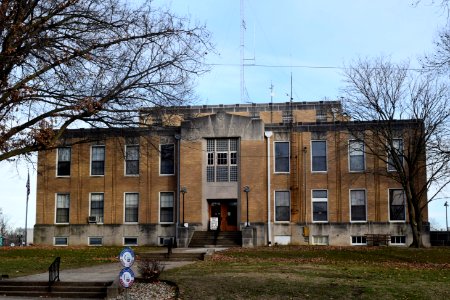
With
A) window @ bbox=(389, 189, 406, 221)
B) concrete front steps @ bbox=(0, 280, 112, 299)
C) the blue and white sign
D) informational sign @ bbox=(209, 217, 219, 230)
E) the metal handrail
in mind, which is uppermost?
window @ bbox=(389, 189, 406, 221)

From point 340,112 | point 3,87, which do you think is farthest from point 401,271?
point 340,112

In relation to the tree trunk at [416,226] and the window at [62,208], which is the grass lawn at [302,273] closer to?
the tree trunk at [416,226]

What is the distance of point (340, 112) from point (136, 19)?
2838cm

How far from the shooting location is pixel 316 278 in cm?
1991

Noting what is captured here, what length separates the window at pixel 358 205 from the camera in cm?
4347

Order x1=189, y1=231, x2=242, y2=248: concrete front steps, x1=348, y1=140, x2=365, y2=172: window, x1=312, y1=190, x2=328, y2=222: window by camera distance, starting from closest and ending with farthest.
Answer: x1=189, y1=231, x2=242, y2=248: concrete front steps, x1=312, y1=190, x2=328, y2=222: window, x1=348, y1=140, x2=365, y2=172: window

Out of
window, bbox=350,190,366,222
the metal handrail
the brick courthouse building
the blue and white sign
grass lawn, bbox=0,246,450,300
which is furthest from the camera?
window, bbox=350,190,366,222

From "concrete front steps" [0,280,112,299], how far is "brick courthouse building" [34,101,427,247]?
2157cm

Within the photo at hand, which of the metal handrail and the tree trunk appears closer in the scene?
the metal handrail

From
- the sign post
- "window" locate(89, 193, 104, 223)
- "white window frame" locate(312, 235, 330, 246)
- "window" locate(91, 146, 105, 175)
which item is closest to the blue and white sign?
the sign post

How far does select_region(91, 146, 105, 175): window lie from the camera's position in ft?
152

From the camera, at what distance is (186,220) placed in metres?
42.9

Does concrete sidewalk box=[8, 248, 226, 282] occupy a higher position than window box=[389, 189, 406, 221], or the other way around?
window box=[389, 189, 406, 221]

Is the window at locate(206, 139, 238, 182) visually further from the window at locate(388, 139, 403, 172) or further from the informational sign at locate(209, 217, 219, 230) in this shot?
the window at locate(388, 139, 403, 172)
